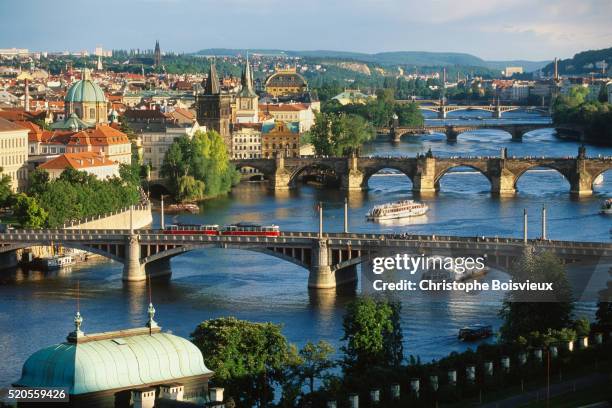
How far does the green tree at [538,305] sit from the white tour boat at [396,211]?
20670 mm

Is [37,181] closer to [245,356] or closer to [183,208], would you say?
[183,208]

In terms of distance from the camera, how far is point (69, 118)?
7281 centimetres

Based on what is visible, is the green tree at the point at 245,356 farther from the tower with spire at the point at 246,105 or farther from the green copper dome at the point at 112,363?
the tower with spire at the point at 246,105

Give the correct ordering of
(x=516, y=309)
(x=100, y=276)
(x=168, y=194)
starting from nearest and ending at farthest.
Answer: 1. (x=516, y=309)
2. (x=100, y=276)
3. (x=168, y=194)

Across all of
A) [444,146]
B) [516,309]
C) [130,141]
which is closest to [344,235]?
[516,309]

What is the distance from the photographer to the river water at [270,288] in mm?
35344

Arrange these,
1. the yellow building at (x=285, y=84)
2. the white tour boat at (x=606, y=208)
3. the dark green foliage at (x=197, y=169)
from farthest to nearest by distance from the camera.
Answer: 1. the yellow building at (x=285, y=84)
2. the dark green foliage at (x=197, y=169)
3. the white tour boat at (x=606, y=208)

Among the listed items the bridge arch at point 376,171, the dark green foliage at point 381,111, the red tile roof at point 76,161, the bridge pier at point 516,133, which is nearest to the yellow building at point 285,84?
the dark green foliage at point 381,111

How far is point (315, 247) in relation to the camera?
42.0 meters

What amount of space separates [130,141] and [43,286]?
2904cm

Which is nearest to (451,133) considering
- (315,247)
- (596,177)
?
(596,177)

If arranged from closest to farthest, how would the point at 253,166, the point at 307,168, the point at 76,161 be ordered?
1. the point at 76,161
2. the point at 253,166
3. the point at 307,168

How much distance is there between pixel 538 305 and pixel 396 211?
25088mm

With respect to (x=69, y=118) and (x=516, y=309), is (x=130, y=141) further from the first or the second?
(x=516, y=309)
